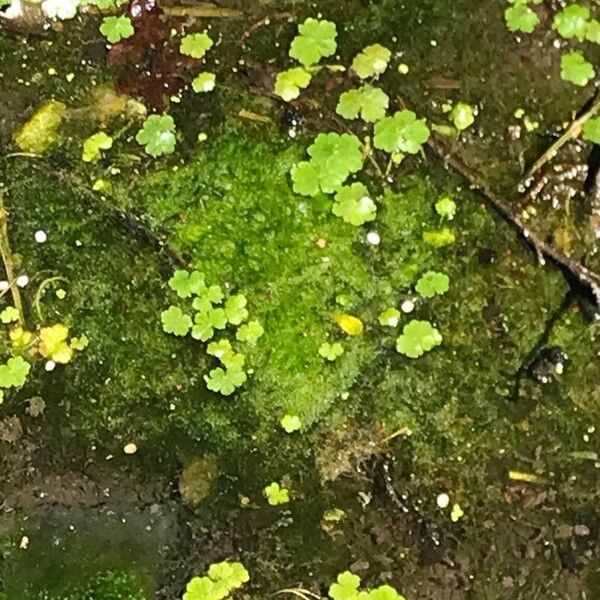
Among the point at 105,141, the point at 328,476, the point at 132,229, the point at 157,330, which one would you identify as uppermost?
the point at 105,141

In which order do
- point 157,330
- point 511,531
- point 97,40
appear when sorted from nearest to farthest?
point 511,531
point 157,330
point 97,40

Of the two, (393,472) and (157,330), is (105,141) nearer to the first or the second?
(157,330)

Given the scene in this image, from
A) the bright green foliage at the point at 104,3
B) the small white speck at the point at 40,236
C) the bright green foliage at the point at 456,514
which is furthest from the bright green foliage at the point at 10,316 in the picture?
the bright green foliage at the point at 456,514

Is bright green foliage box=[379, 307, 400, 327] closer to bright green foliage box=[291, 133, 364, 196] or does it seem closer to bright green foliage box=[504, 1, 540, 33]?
bright green foliage box=[291, 133, 364, 196]

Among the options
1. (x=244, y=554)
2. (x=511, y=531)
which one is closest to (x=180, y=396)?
(x=244, y=554)

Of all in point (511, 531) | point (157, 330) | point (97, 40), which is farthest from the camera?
point (97, 40)

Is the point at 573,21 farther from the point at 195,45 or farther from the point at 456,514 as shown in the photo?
the point at 456,514

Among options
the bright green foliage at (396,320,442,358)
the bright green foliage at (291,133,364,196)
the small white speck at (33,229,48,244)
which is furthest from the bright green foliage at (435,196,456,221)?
the small white speck at (33,229,48,244)

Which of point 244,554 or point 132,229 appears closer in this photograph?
point 244,554
